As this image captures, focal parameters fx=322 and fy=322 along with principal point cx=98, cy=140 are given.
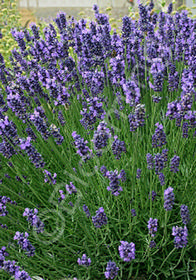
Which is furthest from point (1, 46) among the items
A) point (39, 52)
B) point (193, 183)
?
point (193, 183)

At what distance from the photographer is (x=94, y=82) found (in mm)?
2416

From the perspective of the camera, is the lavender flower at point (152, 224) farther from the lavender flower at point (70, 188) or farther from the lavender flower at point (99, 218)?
the lavender flower at point (70, 188)

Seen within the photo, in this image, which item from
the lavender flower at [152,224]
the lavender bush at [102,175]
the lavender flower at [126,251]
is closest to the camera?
the lavender flower at [126,251]

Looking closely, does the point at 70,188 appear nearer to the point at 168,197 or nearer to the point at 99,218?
the point at 99,218

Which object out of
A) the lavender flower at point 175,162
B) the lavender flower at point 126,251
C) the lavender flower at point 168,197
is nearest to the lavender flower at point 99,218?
the lavender flower at point 126,251

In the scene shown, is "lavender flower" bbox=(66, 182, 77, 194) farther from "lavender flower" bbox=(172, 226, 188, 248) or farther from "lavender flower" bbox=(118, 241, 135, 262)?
"lavender flower" bbox=(172, 226, 188, 248)

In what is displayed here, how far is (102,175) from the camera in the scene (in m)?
2.34

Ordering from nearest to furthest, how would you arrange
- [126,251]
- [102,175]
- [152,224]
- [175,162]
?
[126,251] → [152,224] → [175,162] → [102,175]

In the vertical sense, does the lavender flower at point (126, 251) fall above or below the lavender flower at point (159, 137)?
below

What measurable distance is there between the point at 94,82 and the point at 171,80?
0.57 metres

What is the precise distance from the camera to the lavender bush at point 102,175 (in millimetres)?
1783

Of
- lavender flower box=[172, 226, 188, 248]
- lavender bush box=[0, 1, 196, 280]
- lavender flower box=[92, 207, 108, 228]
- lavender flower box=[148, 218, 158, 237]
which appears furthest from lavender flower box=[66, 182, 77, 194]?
lavender flower box=[172, 226, 188, 248]

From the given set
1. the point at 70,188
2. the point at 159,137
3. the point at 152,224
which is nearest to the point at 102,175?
the point at 70,188

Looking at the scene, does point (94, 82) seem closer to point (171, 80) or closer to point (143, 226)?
point (171, 80)
